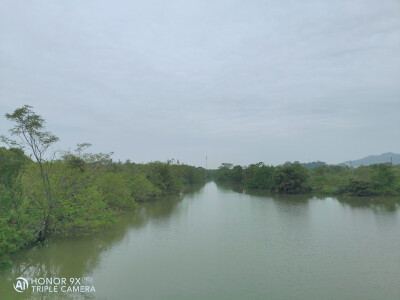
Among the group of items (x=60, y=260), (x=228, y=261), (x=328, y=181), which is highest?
→ (x=328, y=181)

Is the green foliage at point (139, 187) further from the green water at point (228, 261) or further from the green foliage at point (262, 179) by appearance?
the green foliage at point (262, 179)

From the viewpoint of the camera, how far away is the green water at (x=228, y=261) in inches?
348

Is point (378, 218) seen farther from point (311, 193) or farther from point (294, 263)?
point (311, 193)

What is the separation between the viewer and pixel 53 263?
37.2ft

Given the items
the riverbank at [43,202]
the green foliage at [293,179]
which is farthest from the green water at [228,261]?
the green foliage at [293,179]

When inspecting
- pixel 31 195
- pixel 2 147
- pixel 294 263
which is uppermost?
pixel 2 147

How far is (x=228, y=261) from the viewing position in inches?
457

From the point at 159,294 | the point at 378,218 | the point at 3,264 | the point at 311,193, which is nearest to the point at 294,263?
the point at 159,294

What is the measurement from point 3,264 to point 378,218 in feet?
72.5

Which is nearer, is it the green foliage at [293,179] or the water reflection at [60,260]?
the water reflection at [60,260]

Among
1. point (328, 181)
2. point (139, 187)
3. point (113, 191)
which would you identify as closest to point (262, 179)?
point (328, 181)

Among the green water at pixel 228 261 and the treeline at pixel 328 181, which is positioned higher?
the treeline at pixel 328 181

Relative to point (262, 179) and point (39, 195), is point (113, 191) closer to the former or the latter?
point (39, 195)

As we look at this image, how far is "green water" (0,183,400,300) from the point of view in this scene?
8.84 metres
